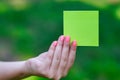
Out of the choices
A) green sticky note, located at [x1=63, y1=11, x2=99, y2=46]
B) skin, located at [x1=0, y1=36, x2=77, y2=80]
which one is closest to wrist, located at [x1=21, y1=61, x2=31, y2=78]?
skin, located at [x1=0, y1=36, x2=77, y2=80]

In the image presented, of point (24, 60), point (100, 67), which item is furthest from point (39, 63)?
point (100, 67)

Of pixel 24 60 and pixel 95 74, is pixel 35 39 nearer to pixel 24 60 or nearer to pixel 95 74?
pixel 24 60

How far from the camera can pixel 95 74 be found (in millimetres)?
756

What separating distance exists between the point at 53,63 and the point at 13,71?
4.3 inches

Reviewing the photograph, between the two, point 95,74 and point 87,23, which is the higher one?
point 87,23

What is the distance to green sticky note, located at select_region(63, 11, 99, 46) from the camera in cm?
72

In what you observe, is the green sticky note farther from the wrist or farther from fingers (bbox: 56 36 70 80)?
the wrist

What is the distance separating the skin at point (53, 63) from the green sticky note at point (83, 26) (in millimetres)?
20

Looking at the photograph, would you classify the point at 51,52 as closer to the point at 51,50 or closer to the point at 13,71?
the point at 51,50

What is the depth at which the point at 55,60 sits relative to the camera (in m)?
0.72

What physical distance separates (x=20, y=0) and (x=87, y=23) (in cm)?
20

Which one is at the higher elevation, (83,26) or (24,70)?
(83,26)

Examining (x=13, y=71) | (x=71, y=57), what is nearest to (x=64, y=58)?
(x=71, y=57)

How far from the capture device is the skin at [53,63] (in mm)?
720
